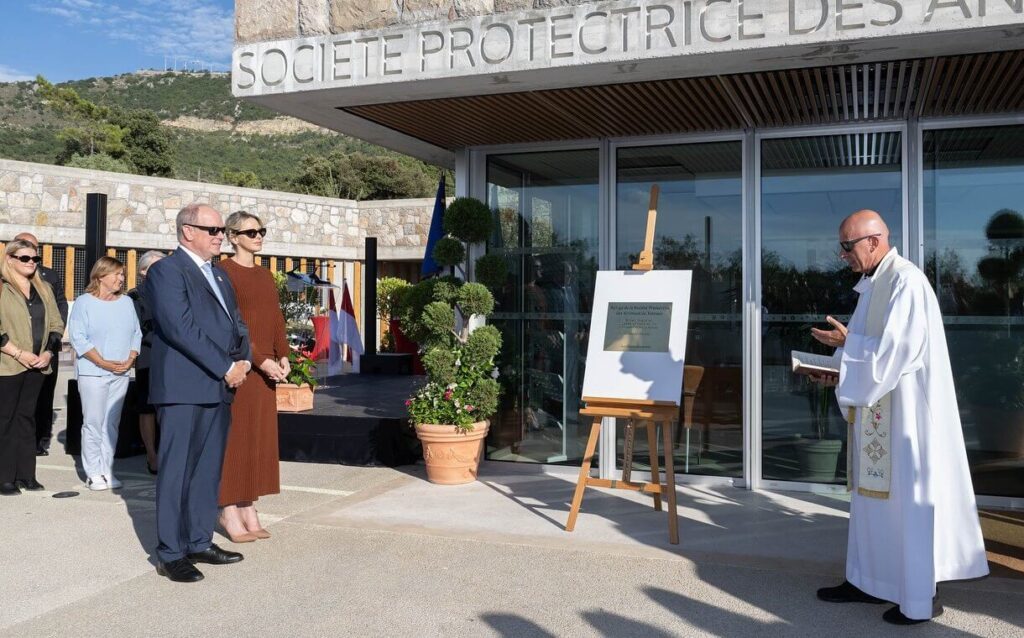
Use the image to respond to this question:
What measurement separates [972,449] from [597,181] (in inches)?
129

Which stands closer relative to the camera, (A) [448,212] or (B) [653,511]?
(B) [653,511]

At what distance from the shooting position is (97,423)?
6.48 m

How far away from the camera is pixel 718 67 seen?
5.04 metres

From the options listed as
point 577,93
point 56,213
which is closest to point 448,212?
point 577,93

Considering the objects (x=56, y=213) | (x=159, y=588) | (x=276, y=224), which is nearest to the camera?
(x=159, y=588)

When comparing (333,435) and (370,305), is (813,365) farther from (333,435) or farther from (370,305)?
(370,305)

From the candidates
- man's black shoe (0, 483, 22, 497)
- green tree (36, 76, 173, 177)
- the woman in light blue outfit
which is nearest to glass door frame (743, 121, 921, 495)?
the woman in light blue outfit

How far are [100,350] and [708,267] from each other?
4.47 m

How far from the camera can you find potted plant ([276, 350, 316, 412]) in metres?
8.26

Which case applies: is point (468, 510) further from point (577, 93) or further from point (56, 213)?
point (56, 213)

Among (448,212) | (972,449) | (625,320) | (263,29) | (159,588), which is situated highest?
(263,29)

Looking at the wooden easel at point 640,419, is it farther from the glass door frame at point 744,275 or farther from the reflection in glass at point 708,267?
the glass door frame at point 744,275

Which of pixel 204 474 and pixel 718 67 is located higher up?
pixel 718 67

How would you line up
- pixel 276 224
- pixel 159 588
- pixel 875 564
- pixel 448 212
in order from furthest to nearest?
pixel 276 224 < pixel 448 212 < pixel 159 588 < pixel 875 564
